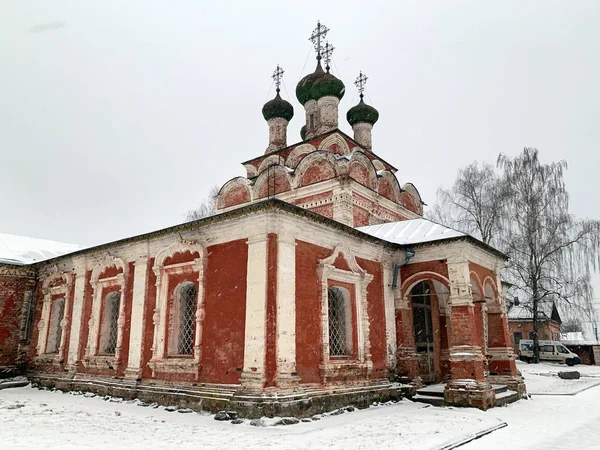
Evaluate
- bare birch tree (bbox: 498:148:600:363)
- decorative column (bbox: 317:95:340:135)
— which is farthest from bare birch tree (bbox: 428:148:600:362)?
decorative column (bbox: 317:95:340:135)

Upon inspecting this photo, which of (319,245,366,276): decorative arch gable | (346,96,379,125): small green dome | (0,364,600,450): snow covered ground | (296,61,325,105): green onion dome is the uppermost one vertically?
(296,61,325,105): green onion dome

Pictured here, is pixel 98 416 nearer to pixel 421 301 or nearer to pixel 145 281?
pixel 145 281

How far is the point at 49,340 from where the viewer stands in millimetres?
12172

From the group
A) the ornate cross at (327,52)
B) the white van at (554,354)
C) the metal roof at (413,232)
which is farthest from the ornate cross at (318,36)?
the white van at (554,354)

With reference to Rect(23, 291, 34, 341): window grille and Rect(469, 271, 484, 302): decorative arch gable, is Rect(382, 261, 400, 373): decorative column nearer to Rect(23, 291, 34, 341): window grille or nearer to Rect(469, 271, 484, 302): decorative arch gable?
Rect(469, 271, 484, 302): decorative arch gable

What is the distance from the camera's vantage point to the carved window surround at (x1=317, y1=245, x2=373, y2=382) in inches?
319

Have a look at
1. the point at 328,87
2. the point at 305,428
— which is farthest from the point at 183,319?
the point at 328,87

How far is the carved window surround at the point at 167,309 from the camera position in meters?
8.27

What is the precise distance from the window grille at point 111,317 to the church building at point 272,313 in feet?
0.10

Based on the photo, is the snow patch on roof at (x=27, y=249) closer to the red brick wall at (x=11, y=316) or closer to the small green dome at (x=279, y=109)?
the red brick wall at (x=11, y=316)

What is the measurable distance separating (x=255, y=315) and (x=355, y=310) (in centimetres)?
239

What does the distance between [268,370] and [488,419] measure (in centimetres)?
345

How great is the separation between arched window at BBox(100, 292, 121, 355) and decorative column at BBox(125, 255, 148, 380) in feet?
3.90

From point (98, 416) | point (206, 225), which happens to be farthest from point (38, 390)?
point (206, 225)
